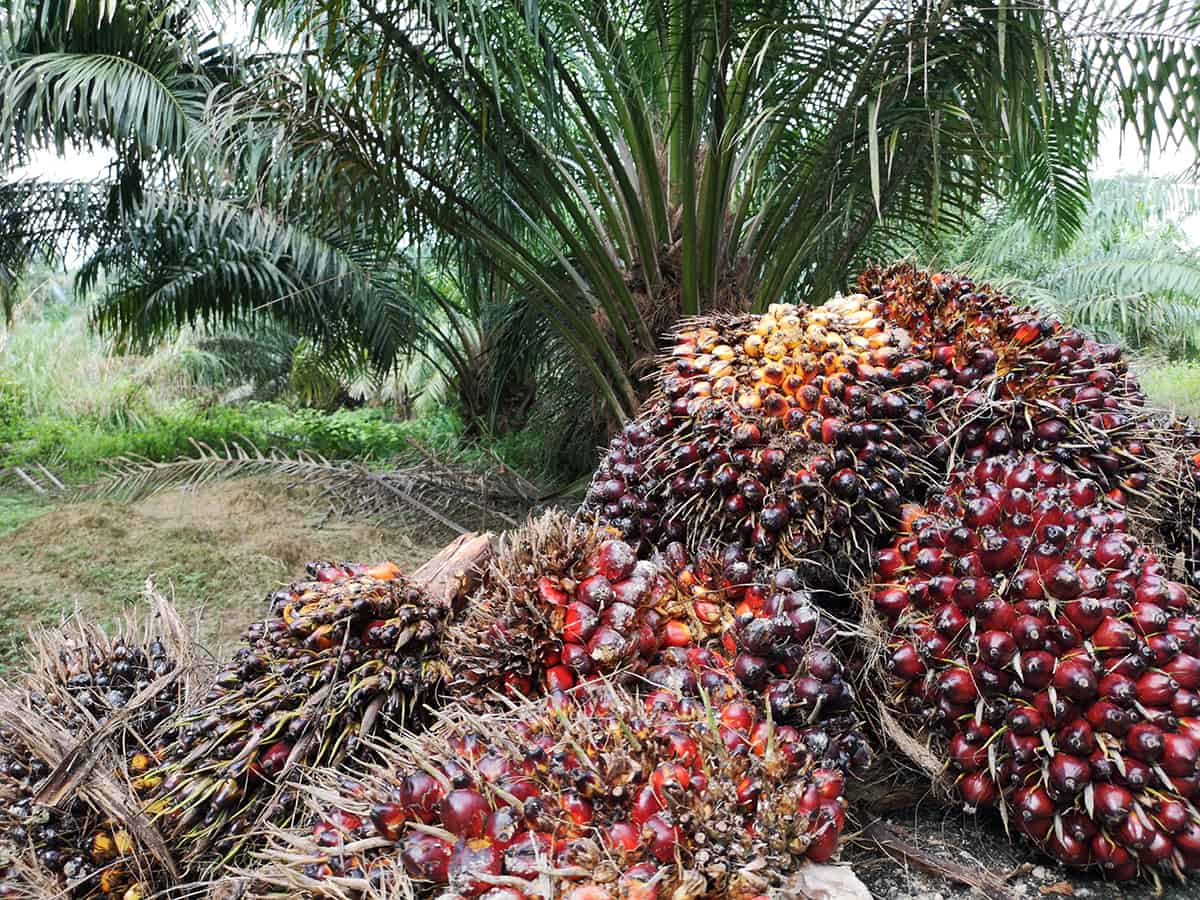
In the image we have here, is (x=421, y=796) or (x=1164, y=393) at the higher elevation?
(x=1164, y=393)

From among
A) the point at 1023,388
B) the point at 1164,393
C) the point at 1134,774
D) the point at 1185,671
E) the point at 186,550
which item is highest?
the point at 1164,393

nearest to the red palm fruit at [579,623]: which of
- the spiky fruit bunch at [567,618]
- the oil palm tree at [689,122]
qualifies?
the spiky fruit bunch at [567,618]

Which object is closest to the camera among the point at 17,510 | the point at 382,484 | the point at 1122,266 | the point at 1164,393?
the point at 1164,393

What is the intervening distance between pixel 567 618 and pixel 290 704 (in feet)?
1.26

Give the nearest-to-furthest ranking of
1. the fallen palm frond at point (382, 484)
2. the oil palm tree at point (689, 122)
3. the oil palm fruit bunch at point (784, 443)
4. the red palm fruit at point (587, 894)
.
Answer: the red palm fruit at point (587, 894), the oil palm fruit bunch at point (784, 443), the oil palm tree at point (689, 122), the fallen palm frond at point (382, 484)

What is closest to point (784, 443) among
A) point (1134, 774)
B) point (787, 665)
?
point (787, 665)

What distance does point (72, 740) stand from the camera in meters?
0.95

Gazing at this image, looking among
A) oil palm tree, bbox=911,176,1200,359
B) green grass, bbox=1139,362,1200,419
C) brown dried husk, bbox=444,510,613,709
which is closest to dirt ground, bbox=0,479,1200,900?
brown dried husk, bbox=444,510,613,709

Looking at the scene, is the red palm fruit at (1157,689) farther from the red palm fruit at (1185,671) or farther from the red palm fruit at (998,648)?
the red palm fruit at (998,648)

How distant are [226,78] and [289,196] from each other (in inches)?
124

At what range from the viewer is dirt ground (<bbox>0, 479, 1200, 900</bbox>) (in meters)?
2.82

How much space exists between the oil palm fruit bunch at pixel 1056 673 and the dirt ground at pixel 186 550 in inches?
93.5

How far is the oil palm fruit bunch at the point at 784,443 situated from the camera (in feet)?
3.57

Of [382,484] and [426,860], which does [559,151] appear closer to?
[382,484]
